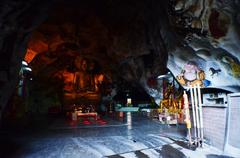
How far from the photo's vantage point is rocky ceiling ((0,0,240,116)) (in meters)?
6.65

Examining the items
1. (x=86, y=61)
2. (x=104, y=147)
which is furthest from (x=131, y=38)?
(x=104, y=147)

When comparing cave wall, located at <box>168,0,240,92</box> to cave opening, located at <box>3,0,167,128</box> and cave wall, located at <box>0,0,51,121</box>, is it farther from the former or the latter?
cave wall, located at <box>0,0,51,121</box>

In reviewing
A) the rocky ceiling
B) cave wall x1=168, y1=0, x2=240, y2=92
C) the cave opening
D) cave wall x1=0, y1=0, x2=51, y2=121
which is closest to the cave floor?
cave wall x1=0, y1=0, x2=51, y2=121

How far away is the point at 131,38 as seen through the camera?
1681 cm

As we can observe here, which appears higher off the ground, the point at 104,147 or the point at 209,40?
the point at 209,40

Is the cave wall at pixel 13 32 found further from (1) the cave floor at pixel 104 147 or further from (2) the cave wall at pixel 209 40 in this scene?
(2) the cave wall at pixel 209 40

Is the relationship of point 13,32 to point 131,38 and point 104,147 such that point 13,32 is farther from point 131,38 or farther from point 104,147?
point 131,38

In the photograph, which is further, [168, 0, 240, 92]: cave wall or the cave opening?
the cave opening

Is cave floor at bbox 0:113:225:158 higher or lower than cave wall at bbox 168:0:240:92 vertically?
lower

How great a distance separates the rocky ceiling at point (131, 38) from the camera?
6648 millimetres

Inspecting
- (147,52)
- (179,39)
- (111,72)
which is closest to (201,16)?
(179,39)

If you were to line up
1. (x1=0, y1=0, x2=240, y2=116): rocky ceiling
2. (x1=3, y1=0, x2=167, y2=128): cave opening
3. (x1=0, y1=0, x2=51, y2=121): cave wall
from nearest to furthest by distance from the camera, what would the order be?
(x1=0, y1=0, x2=51, y2=121): cave wall < (x1=0, y1=0, x2=240, y2=116): rocky ceiling < (x1=3, y1=0, x2=167, y2=128): cave opening

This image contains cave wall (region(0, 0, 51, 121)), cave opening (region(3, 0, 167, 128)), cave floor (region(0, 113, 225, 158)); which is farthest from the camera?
cave opening (region(3, 0, 167, 128))

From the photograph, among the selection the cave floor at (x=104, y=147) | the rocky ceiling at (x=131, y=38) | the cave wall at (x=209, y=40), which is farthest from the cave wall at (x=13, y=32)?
the cave wall at (x=209, y=40)
